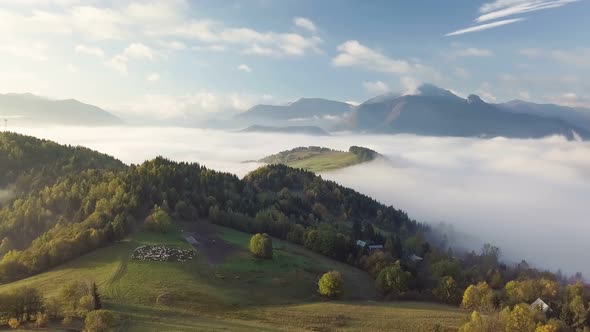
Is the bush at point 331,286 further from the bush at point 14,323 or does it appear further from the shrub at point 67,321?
the bush at point 14,323

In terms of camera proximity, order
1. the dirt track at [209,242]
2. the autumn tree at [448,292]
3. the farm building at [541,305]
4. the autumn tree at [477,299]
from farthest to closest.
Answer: the dirt track at [209,242] → the autumn tree at [448,292] → the farm building at [541,305] → the autumn tree at [477,299]

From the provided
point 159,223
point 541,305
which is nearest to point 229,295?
point 159,223

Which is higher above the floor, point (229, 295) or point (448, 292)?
point (448, 292)

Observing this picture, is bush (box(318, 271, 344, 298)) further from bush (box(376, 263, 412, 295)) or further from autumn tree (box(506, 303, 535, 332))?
autumn tree (box(506, 303, 535, 332))

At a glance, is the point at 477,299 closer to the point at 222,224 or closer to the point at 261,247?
the point at 261,247

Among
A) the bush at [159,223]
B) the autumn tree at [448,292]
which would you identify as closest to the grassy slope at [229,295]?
the bush at [159,223]

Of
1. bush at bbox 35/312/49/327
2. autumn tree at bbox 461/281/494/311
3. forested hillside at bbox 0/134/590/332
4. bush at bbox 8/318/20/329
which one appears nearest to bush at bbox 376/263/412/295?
forested hillside at bbox 0/134/590/332
